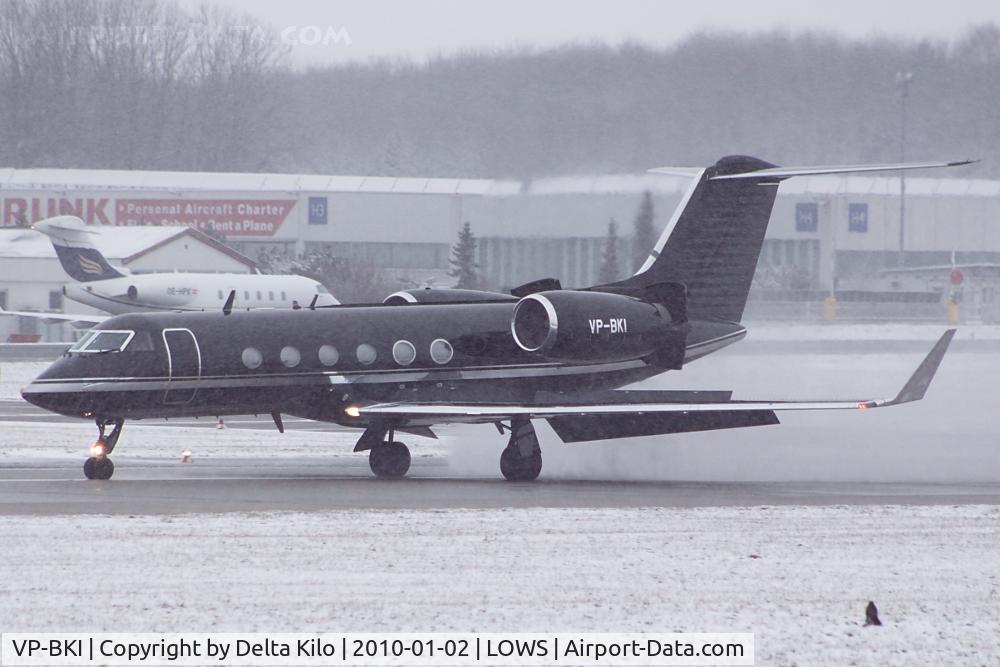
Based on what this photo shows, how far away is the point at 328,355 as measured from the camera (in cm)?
2247

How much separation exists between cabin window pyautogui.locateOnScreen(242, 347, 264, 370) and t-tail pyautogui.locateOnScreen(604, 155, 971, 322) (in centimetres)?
573

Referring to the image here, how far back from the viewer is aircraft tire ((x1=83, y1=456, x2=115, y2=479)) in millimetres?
21172

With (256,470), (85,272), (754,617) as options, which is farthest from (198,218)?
(754,617)

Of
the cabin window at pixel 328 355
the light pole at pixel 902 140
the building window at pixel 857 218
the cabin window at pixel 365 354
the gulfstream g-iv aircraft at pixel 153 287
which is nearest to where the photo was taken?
the cabin window at pixel 328 355

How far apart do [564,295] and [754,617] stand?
11299mm

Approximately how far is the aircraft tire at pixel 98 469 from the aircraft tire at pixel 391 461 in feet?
13.3

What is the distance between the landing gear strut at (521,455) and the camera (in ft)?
73.1

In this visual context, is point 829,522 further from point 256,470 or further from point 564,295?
point 256,470

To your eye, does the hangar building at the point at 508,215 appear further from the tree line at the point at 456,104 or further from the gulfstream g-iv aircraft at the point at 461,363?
the gulfstream g-iv aircraft at the point at 461,363

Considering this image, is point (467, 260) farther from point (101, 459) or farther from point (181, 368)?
point (101, 459)

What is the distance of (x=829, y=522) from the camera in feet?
55.3

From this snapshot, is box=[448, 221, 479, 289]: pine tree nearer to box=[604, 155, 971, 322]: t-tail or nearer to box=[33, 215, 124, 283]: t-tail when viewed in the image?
box=[33, 215, 124, 283]: t-tail

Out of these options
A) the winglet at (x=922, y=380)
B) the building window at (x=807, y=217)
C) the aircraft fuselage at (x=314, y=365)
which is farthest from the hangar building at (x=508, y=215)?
the winglet at (x=922, y=380)

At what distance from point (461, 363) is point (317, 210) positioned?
170 feet
